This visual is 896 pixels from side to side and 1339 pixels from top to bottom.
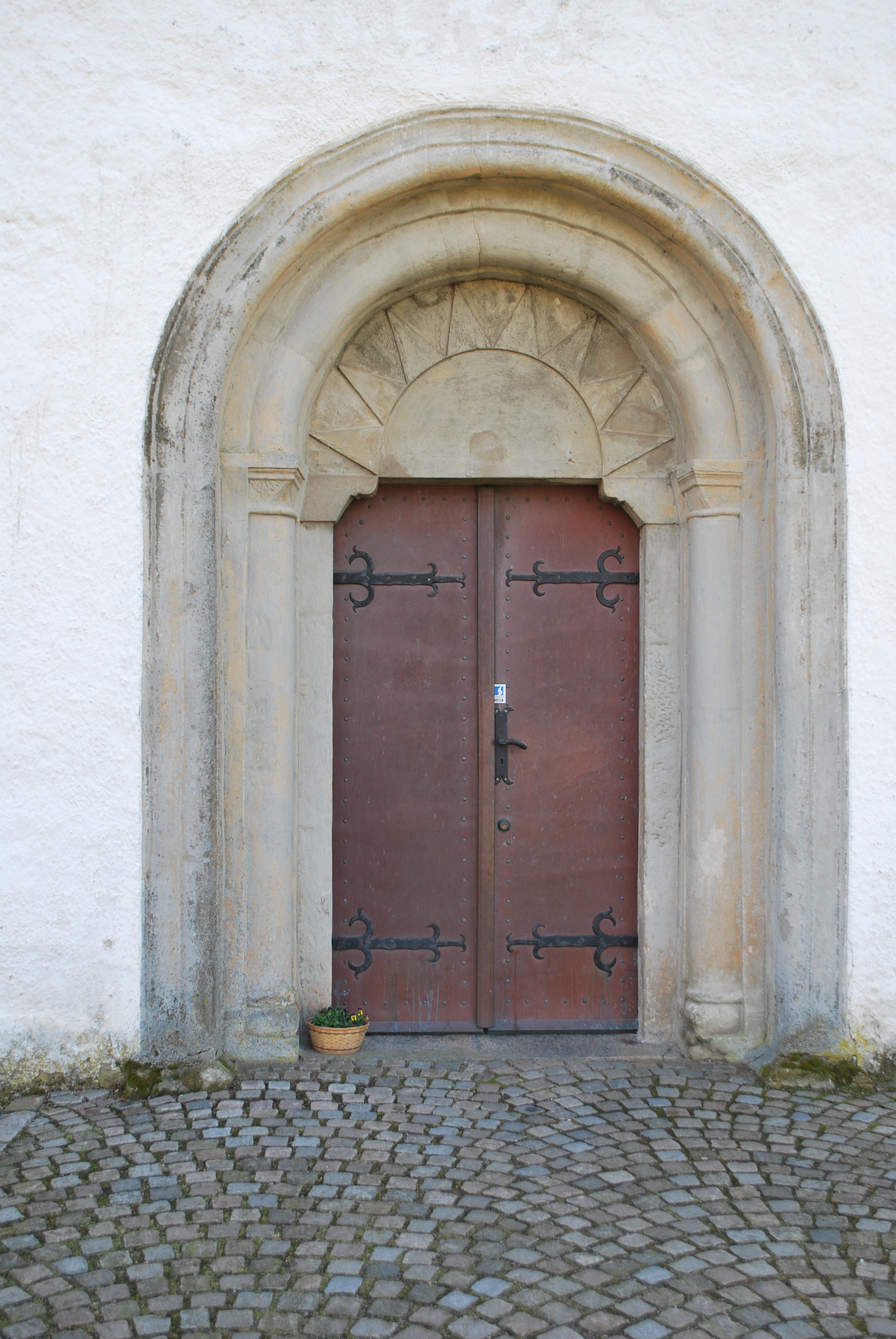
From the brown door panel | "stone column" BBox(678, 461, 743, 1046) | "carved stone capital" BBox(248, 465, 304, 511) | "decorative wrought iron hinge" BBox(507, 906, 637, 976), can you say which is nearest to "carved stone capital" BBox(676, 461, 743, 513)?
"stone column" BBox(678, 461, 743, 1046)

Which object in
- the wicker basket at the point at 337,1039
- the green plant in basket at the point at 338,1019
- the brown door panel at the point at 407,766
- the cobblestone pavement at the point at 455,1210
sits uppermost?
the brown door panel at the point at 407,766

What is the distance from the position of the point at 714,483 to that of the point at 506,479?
811 mm

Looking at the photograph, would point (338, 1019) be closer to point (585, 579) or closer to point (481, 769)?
point (481, 769)

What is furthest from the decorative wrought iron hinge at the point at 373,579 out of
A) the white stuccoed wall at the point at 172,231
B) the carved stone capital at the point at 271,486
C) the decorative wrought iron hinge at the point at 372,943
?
the decorative wrought iron hinge at the point at 372,943

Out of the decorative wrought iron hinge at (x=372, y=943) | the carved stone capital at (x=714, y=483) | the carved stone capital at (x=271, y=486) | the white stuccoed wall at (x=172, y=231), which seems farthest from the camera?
the decorative wrought iron hinge at (x=372, y=943)

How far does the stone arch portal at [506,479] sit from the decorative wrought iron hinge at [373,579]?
0.32 feet

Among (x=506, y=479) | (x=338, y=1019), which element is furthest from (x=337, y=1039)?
(x=506, y=479)

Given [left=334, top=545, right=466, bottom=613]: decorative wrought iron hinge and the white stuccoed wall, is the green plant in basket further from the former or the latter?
[left=334, top=545, right=466, bottom=613]: decorative wrought iron hinge

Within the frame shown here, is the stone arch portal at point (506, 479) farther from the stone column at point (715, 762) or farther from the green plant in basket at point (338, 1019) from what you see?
the green plant in basket at point (338, 1019)

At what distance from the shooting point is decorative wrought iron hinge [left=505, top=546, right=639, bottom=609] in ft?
13.3

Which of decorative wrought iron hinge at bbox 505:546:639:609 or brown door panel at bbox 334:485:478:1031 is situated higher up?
decorative wrought iron hinge at bbox 505:546:639:609

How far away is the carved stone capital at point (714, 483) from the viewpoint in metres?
3.74

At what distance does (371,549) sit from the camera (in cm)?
404

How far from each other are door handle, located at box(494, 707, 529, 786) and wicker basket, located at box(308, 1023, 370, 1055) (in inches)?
43.1
